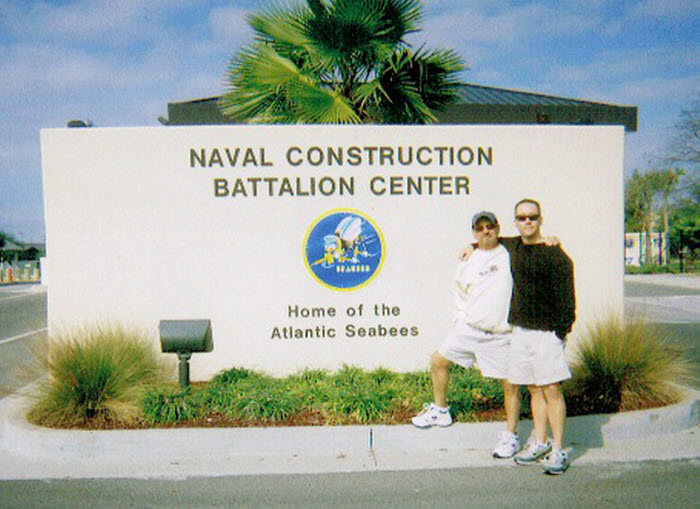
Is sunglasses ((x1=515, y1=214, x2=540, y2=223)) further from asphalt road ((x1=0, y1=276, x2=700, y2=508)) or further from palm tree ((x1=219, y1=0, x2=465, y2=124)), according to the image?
palm tree ((x1=219, y1=0, x2=465, y2=124))

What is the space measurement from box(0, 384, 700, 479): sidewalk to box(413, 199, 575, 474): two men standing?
24cm

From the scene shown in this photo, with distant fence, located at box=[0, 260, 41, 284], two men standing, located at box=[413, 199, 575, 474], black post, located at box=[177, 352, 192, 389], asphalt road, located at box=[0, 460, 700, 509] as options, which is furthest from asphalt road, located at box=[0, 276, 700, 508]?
distant fence, located at box=[0, 260, 41, 284]

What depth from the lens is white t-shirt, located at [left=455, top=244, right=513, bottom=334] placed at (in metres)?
4.66

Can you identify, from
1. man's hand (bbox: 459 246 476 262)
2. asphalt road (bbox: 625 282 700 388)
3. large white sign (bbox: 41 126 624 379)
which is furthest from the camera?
asphalt road (bbox: 625 282 700 388)

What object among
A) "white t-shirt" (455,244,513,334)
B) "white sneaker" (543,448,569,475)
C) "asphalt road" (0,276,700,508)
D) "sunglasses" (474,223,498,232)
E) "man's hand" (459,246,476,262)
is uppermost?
"sunglasses" (474,223,498,232)

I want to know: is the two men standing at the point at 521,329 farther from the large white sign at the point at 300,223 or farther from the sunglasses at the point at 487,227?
the large white sign at the point at 300,223

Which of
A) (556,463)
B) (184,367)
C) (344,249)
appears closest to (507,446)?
(556,463)

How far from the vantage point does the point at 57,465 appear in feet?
15.8

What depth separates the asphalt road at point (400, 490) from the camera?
13.5 ft

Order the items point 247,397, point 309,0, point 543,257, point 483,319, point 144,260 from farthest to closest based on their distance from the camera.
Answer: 1. point 309,0
2. point 144,260
3. point 247,397
4. point 483,319
5. point 543,257

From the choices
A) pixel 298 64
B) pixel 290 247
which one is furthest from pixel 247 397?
pixel 298 64

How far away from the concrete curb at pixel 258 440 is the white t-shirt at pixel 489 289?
3.08 feet

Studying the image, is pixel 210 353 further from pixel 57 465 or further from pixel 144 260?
pixel 57 465

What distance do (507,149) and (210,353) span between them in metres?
3.94
